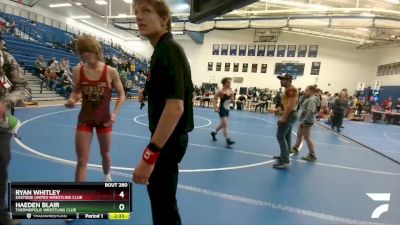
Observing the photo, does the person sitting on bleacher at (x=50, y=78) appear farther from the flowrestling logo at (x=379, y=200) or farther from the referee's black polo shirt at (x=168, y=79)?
the flowrestling logo at (x=379, y=200)

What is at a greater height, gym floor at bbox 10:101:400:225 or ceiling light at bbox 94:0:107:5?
ceiling light at bbox 94:0:107:5

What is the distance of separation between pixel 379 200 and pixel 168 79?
434 cm

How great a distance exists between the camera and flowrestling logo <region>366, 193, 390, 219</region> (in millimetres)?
3705

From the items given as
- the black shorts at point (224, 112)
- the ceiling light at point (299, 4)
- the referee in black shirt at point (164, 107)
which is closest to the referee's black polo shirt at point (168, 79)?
the referee in black shirt at point (164, 107)

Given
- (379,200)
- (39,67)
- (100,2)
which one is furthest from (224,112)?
(100,2)

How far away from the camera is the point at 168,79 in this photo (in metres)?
1.59

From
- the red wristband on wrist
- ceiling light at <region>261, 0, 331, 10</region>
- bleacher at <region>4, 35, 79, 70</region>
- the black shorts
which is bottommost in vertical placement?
the black shorts

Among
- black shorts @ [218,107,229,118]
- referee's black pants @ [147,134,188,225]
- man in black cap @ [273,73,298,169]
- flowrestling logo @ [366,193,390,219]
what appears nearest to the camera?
referee's black pants @ [147,134,188,225]

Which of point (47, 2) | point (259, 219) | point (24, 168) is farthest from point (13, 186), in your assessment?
point (47, 2)

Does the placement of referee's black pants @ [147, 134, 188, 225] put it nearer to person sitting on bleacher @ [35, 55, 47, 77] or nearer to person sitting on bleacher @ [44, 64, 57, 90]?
person sitting on bleacher @ [44, 64, 57, 90]

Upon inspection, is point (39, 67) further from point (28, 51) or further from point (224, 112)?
point (224, 112)
